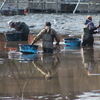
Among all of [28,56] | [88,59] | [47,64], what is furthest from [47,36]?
[47,64]

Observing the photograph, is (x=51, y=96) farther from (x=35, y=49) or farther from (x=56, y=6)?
(x=56, y=6)

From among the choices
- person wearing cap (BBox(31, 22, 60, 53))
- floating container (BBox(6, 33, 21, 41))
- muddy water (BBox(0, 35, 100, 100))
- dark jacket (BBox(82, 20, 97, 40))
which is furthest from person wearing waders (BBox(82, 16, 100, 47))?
floating container (BBox(6, 33, 21, 41))

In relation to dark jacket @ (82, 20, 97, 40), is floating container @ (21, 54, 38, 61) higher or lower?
lower

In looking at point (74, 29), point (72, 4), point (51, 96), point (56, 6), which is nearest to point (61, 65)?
point (51, 96)

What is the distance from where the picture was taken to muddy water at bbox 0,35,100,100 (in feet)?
35.8

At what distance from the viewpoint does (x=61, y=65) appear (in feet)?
49.7

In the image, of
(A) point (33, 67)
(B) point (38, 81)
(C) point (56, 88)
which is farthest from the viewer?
(A) point (33, 67)

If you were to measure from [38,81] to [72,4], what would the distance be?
3119 centimetres

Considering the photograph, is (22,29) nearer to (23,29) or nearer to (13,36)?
(23,29)

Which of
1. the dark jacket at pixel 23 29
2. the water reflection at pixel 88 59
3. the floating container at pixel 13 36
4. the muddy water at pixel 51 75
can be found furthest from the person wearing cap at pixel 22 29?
the water reflection at pixel 88 59

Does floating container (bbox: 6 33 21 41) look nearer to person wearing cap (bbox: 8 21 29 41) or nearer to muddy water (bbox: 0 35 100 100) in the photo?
person wearing cap (bbox: 8 21 29 41)

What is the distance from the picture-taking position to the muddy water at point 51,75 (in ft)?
35.8

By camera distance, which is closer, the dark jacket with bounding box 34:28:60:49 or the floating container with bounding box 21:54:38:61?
the floating container with bounding box 21:54:38:61

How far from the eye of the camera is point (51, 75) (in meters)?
13.4
